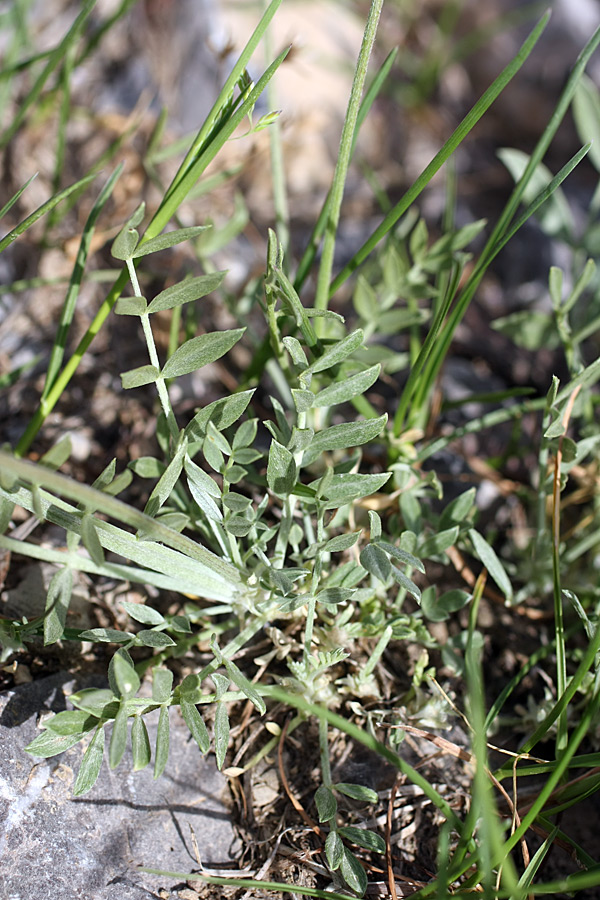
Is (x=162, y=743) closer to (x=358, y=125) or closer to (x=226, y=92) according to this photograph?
(x=226, y=92)

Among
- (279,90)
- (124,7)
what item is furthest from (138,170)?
(279,90)

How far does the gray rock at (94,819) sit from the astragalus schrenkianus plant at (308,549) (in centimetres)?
8

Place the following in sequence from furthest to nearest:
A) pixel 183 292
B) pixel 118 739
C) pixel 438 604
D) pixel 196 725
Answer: pixel 438 604
pixel 183 292
pixel 196 725
pixel 118 739

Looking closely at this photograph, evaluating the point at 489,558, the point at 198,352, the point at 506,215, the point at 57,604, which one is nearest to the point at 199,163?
the point at 198,352

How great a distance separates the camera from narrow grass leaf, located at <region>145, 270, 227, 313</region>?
46.0 inches

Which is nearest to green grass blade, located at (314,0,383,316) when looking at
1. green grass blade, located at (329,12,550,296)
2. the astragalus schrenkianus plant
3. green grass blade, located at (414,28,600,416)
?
the astragalus schrenkianus plant

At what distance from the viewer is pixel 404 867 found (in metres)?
1.26

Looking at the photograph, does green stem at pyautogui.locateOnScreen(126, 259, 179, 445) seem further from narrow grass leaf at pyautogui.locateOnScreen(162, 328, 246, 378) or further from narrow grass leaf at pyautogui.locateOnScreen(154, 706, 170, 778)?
narrow grass leaf at pyautogui.locateOnScreen(154, 706, 170, 778)

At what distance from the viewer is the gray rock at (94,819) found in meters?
1.13

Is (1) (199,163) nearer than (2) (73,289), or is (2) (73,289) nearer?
(1) (199,163)

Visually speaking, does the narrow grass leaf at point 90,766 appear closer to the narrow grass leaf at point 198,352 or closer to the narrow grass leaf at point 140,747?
the narrow grass leaf at point 140,747

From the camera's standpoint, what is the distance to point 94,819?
119cm

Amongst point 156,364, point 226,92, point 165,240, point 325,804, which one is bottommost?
point 325,804

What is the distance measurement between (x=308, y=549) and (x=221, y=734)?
0.30 metres
